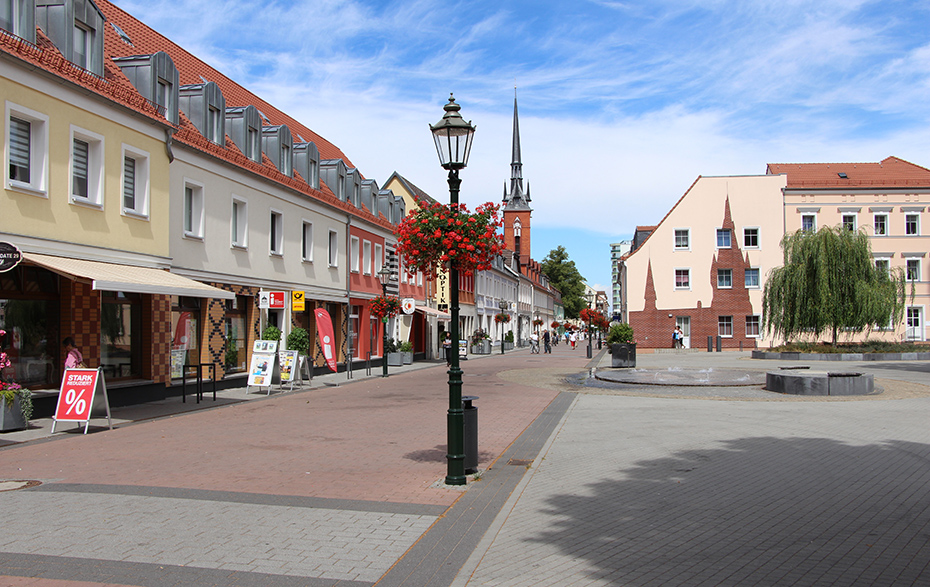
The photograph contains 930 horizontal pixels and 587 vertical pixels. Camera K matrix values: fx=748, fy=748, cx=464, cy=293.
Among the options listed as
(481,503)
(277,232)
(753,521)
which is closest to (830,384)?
(753,521)

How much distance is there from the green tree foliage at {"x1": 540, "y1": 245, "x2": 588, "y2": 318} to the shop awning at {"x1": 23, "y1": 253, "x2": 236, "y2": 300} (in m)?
95.8

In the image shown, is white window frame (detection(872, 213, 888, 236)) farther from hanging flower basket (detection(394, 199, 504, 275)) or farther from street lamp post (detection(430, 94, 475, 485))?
street lamp post (detection(430, 94, 475, 485))

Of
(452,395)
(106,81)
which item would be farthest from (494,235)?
(106,81)

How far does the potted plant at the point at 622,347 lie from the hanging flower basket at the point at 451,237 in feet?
69.8

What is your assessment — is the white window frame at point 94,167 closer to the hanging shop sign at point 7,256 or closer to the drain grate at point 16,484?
the hanging shop sign at point 7,256

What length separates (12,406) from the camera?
11.5 meters

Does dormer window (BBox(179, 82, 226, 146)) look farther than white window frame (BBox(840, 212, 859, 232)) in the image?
No

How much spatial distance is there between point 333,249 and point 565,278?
85.0 meters

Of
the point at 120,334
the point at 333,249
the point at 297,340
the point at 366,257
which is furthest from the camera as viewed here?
the point at 366,257

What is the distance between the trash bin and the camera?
7945 mm

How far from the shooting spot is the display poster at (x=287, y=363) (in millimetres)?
20156

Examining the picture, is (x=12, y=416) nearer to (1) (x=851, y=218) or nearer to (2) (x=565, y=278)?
(1) (x=851, y=218)

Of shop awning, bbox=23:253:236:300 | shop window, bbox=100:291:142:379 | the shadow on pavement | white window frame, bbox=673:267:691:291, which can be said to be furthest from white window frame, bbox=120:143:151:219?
white window frame, bbox=673:267:691:291

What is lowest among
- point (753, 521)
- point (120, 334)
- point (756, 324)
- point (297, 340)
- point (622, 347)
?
point (753, 521)
